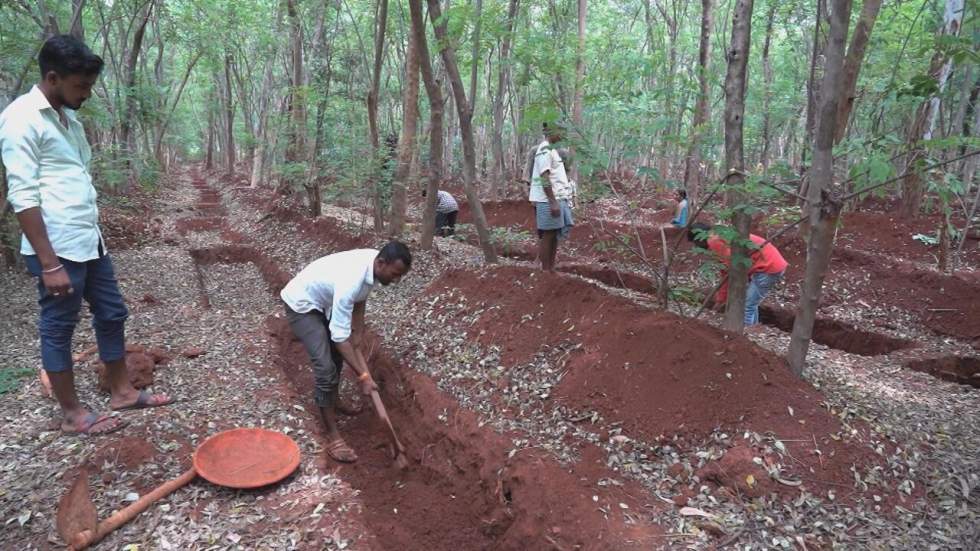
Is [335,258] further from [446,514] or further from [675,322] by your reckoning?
[675,322]

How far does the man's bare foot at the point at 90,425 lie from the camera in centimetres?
319

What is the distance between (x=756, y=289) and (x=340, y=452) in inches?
191

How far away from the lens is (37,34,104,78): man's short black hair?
2770mm

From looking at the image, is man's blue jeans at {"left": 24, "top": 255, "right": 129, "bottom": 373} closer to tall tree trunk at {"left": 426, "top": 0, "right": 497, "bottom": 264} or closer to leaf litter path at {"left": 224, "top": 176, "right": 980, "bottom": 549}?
leaf litter path at {"left": 224, "top": 176, "right": 980, "bottom": 549}

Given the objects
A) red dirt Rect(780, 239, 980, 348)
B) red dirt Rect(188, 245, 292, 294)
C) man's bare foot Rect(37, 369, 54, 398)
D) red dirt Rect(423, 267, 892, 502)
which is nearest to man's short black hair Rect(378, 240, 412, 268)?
red dirt Rect(423, 267, 892, 502)

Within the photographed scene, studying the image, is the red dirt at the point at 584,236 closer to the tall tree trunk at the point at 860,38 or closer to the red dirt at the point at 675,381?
the tall tree trunk at the point at 860,38

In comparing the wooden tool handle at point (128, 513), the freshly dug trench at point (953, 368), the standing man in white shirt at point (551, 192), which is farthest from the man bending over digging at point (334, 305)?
the freshly dug trench at point (953, 368)

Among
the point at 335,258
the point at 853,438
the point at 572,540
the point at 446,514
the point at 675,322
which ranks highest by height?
the point at 335,258

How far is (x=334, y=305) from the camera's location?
3.73 meters

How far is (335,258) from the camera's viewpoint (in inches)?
156

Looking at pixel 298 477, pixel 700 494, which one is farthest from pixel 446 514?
pixel 700 494

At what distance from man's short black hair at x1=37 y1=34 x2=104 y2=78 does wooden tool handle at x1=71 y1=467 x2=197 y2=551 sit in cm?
224

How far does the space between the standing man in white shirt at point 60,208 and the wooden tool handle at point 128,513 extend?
0.65 metres

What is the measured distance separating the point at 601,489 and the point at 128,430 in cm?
288
